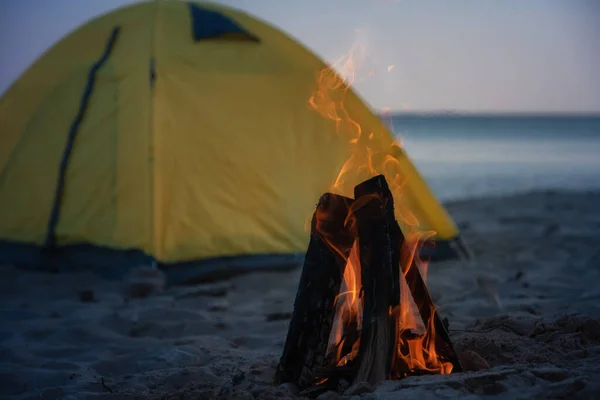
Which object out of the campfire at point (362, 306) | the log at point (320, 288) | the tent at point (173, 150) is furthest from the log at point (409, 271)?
the tent at point (173, 150)

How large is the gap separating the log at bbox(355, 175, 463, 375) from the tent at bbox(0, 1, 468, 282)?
2.84 metres

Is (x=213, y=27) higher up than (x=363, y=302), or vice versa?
(x=213, y=27)

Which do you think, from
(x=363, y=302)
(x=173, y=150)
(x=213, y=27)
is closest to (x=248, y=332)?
(x=363, y=302)

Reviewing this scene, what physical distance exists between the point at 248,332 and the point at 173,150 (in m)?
2.04

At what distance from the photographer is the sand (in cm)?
268

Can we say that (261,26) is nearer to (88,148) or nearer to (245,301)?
(88,148)

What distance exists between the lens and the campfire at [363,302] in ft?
9.04

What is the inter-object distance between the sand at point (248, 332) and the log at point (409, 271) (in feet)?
0.60

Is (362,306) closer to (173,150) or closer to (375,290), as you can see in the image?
(375,290)

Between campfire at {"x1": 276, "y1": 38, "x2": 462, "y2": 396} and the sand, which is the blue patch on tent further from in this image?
campfire at {"x1": 276, "y1": 38, "x2": 462, "y2": 396}

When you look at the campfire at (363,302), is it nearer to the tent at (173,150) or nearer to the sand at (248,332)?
the sand at (248,332)

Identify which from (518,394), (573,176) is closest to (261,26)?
(518,394)

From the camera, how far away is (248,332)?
14.4ft

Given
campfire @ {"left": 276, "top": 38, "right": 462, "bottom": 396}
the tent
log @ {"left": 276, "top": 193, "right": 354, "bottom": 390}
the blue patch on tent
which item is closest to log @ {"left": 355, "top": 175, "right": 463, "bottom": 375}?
campfire @ {"left": 276, "top": 38, "right": 462, "bottom": 396}
